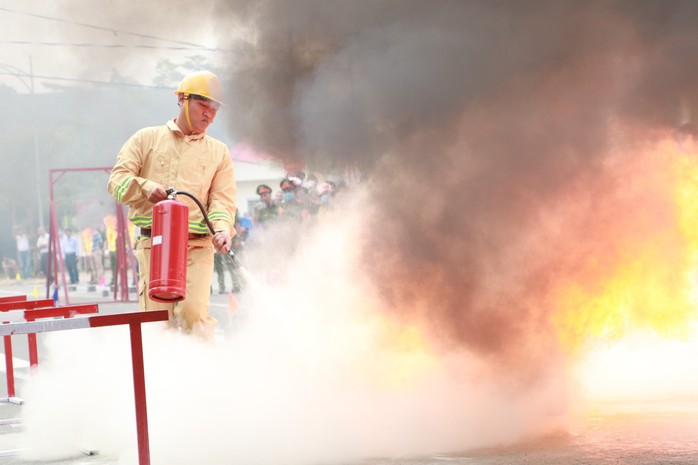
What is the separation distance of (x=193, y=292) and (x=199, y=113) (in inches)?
36.8

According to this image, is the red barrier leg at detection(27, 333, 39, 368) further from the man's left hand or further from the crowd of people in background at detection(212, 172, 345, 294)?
the crowd of people in background at detection(212, 172, 345, 294)

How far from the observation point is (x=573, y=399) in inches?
220

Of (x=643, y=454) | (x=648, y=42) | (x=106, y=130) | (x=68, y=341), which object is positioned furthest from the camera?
(x=106, y=130)

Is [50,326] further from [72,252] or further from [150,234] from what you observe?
A: [72,252]

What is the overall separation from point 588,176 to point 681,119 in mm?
561

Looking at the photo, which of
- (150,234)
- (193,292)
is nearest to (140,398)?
(193,292)

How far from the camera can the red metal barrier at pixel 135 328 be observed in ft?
13.4

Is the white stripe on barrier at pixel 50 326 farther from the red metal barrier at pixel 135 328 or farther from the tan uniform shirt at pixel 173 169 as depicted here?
the tan uniform shirt at pixel 173 169

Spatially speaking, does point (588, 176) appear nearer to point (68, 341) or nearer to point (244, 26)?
point (244, 26)

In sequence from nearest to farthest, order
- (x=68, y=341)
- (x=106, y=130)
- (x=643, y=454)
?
1. (x=643, y=454)
2. (x=68, y=341)
3. (x=106, y=130)

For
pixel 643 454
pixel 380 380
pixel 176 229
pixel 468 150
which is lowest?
pixel 643 454

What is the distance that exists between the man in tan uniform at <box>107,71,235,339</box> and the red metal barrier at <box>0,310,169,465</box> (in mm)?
1084

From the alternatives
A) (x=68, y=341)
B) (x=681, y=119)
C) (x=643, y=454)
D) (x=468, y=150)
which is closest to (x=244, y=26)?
(x=468, y=150)

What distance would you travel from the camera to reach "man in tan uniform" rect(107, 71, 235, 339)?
5387 millimetres
